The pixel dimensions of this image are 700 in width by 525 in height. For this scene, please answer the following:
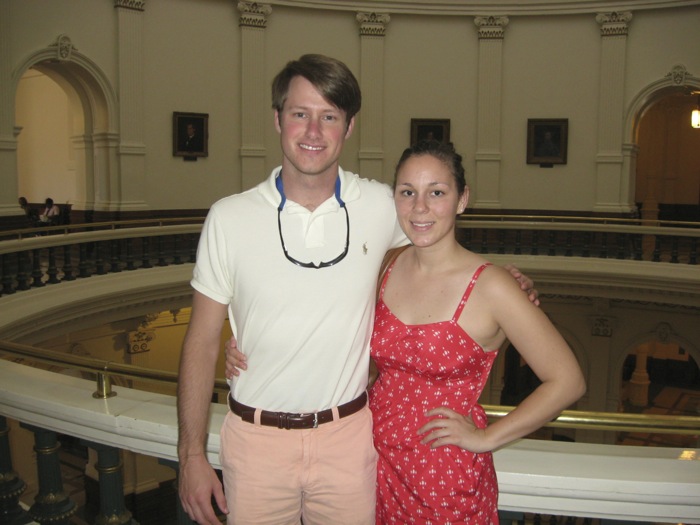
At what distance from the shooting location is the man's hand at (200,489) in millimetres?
2094

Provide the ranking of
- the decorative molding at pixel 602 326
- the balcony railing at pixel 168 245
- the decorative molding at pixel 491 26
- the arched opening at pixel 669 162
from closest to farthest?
the balcony railing at pixel 168 245 → the decorative molding at pixel 602 326 → the decorative molding at pixel 491 26 → the arched opening at pixel 669 162

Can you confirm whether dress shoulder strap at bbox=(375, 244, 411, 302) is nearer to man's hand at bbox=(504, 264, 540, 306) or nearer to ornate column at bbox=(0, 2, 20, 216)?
man's hand at bbox=(504, 264, 540, 306)

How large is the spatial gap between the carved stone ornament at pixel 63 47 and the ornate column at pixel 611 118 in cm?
1208

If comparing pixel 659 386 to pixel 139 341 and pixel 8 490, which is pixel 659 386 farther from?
pixel 8 490

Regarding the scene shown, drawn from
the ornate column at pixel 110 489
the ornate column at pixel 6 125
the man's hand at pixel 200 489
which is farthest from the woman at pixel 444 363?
the ornate column at pixel 6 125

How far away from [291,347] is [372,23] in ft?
54.1

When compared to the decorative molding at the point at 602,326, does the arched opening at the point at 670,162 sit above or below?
above

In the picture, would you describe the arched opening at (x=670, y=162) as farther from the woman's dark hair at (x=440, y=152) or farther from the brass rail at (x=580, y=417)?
the woman's dark hair at (x=440, y=152)

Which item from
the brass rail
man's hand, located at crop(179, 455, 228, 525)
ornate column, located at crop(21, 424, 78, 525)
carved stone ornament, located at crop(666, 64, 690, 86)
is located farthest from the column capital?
man's hand, located at crop(179, 455, 228, 525)

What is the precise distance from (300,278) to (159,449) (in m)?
0.81

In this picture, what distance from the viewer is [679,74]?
53.4 ft

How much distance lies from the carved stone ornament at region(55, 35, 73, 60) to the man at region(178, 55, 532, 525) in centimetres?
1334

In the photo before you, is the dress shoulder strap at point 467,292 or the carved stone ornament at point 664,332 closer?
the dress shoulder strap at point 467,292

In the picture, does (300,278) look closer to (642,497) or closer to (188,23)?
(642,497)
